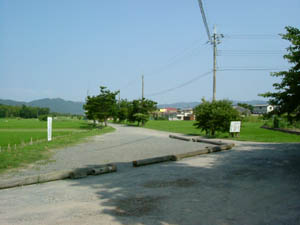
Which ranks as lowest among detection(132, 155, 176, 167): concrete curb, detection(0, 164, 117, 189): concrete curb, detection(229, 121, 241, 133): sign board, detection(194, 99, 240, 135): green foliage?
detection(0, 164, 117, 189): concrete curb

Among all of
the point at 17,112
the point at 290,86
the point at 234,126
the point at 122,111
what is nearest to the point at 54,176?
the point at 290,86

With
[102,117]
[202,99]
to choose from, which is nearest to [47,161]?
[202,99]

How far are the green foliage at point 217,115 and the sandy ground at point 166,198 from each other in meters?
13.8

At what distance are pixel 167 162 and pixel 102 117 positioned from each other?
3993cm

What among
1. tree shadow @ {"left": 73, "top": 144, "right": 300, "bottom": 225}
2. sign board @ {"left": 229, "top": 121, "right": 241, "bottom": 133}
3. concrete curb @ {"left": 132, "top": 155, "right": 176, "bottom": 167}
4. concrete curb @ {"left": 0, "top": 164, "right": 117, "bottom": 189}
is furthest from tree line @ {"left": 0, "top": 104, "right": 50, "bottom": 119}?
tree shadow @ {"left": 73, "top": 144, "right": 300, "bottom": 225}

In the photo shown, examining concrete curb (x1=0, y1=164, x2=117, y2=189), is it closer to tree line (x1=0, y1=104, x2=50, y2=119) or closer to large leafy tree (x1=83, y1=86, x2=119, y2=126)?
large leafy tree (x1=83, y1=86, x2=119, y2=126)

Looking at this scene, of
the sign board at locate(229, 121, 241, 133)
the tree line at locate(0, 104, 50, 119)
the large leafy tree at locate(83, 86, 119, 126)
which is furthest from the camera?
the tree line at locate(0, 104, 50, 119)

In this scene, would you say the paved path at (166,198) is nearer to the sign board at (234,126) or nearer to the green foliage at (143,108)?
the sign board at (234,126)

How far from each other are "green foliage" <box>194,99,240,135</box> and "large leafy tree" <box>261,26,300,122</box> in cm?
1379

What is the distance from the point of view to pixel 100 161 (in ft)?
37.5

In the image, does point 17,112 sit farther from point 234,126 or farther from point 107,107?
point 234,126

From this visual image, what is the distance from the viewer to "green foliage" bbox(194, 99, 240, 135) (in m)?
22.7

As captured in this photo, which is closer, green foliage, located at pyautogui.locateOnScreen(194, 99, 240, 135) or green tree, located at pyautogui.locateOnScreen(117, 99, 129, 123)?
green foliage, located at pyautogui.locateOnScreen(194, 99, 240, 135)

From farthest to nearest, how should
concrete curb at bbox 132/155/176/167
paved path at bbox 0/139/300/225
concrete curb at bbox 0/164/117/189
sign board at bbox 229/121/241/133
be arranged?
sign board at bbox 229/121/241/133 < concrete curb at bbox 132/155/176/167 < concrete curb at bbox 0/164/117/189 < paved path at bbox 0/139/300/225
